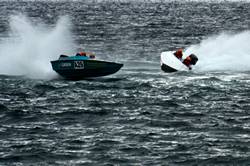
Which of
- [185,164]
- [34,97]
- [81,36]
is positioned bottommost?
[185,164]

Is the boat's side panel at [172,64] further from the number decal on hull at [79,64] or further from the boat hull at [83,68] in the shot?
the number decal on hull at [79,64]

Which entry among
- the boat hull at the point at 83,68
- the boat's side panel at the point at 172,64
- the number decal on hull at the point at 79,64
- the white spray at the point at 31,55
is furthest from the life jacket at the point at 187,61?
the white spray at the point at 31,55

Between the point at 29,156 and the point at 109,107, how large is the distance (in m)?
7.55

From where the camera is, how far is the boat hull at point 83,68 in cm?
3344

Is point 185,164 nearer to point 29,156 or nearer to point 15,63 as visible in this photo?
point 29,156

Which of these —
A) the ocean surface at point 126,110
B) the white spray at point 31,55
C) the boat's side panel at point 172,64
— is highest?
the white spray at point 31,55

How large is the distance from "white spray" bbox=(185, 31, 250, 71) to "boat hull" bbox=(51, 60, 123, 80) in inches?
264

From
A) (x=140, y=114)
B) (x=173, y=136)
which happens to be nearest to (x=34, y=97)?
(x=140, y=114)

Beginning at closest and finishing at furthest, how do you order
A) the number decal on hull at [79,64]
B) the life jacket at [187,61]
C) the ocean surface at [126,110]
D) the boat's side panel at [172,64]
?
the ocean surface at [126,110], the number decal on hull at [79,64], the boat's side panel at [172,64], the life jacket at [187,61]

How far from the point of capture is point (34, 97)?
30578 mm

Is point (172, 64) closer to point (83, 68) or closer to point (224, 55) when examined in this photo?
point (224, 55)

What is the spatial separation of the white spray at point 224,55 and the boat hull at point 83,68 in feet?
22.0

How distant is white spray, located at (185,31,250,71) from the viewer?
38.8m

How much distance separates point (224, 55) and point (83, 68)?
37.3 feet
